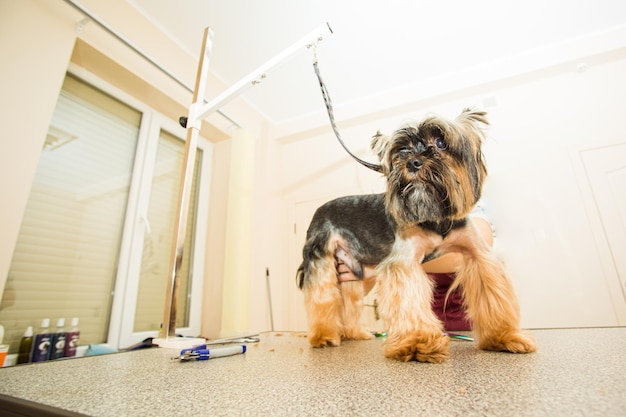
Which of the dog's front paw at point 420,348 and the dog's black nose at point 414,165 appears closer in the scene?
the dog's front paw at point 420,348

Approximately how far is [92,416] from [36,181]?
98.4 inches

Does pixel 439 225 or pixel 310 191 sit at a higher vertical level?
pixel 310 191

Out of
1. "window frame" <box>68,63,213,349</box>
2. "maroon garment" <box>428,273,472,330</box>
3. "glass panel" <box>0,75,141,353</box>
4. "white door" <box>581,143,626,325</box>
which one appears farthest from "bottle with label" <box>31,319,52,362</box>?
"white door" <box>581,143,626,325</box>

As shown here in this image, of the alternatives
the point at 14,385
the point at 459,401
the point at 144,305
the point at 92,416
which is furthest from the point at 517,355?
the point at 144,305

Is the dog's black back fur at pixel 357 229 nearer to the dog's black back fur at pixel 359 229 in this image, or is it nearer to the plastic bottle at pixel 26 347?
the dog's black back fur at pixel 359 229

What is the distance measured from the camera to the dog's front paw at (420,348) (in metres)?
0.86

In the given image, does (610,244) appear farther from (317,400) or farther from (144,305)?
(144,305)

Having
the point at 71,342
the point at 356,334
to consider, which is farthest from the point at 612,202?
the point at 71,342

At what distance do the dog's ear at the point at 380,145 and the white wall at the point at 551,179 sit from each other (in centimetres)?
242

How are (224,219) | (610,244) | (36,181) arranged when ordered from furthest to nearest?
(224,219) → (610,244) → (36,181)

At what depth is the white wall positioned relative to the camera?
2693mm

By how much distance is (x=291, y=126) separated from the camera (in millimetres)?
4402

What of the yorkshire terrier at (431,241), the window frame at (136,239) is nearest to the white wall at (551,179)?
the window frame at (136,239)

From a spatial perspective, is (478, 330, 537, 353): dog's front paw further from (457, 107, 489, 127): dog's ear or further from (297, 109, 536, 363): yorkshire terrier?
(457, 107, 489, 127): dog's ear
